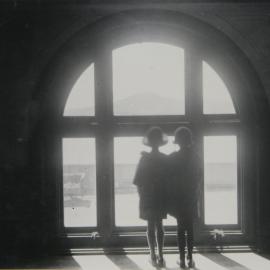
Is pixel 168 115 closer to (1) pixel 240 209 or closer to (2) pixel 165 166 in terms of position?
(2) pixel 165 166

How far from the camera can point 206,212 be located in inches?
207

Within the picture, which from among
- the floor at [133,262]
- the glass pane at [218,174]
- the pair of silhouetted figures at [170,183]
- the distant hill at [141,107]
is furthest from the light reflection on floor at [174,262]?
the distant hill at [141,107]

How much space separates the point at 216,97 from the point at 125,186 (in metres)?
1.74

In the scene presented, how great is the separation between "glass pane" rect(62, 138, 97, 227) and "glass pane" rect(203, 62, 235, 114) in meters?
1.67

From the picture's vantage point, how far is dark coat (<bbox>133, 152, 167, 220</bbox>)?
13.8 ft

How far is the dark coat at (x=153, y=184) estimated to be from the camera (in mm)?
4203

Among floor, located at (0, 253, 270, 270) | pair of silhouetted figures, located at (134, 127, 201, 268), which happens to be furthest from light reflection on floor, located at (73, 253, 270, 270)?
pair of silhouetted figures, located at (134, 127, 201, 268)

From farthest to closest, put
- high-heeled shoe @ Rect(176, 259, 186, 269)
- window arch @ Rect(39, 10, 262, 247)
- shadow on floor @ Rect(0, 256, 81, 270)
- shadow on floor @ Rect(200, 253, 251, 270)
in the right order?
window arch @ Rect(39, 10, 262, 247)
shadow on floor @ Rect(0, 256, 81, 270)
shadow on floor @ Rect(200, 253, 251, 270)
high-heeled shoe @ Rect(176, 259, 186, 269)

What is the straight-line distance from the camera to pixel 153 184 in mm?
4211

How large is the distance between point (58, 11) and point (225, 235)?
372 centimetres

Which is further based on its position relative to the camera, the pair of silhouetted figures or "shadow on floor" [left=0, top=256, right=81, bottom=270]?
"shadow on floor" [left=0, top=256, right=81, bottom=270]

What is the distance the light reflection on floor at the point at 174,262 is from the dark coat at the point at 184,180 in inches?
30.9

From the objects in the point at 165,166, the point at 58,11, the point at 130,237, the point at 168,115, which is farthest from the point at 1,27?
the point at 130,237

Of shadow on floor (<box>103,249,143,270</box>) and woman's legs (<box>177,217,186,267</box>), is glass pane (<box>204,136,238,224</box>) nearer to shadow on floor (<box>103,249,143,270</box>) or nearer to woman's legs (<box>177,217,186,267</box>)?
woman's legs (<box>177,217,186,267</box>)
